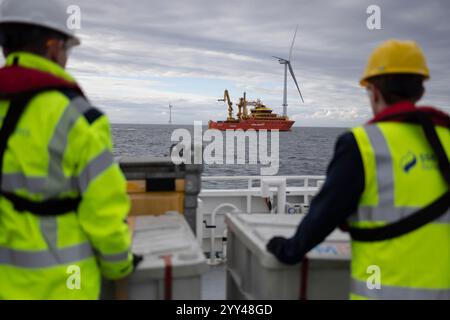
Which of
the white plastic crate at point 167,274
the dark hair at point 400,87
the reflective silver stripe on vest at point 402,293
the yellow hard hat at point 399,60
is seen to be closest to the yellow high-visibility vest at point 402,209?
the reflective silver stripe on vest at point 402,293

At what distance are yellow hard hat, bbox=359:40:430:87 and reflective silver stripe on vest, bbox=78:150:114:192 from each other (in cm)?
124

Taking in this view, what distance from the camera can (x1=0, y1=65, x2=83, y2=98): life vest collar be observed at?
5.68 ft

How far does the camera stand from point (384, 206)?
6.04 ft

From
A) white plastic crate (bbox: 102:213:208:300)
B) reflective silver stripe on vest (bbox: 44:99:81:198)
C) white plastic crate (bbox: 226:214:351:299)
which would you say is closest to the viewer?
reflective silver stripe on vest (bbox: 44:99:81:198)

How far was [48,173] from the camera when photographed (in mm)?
1747

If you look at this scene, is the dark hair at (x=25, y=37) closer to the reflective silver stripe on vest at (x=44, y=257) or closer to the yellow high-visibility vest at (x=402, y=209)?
the reflective silver stripe on vest at (x=44, y=257)

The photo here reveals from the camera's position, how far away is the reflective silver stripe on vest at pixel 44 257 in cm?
179

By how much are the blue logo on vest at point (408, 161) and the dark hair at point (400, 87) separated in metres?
0.27

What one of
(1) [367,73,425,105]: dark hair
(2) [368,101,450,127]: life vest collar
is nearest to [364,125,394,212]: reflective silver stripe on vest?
(2) [368,101,450,127]: life vest collar

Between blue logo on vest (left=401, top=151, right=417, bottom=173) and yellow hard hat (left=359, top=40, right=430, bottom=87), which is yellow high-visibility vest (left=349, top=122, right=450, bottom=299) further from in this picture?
yellow hard hat (left=359, top=40, right=430, bottom=87)

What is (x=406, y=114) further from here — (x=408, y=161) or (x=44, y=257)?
(x=44, y=257)

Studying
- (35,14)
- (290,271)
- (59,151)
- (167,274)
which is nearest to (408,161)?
(290,271)
